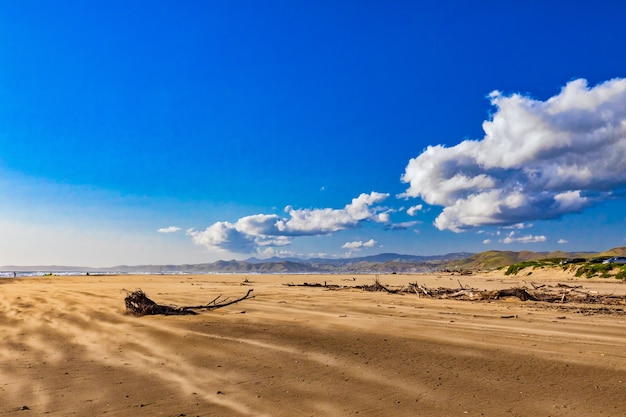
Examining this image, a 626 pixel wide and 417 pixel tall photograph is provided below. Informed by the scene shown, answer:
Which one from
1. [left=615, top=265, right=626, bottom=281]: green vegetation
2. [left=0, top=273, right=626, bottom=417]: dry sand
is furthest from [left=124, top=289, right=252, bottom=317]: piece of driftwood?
[left=615, top=265, right=626, bottom=281]: green vegetation

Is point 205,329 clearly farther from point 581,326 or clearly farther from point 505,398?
point 581,326

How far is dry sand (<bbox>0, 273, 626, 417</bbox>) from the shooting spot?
5.08 meters

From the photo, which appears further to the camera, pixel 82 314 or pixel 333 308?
pixel 333 308

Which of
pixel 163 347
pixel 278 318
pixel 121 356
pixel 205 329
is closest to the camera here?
pixel 121 356

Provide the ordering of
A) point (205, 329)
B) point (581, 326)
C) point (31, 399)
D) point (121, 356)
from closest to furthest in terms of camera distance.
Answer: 1. point (31, 399)
2. point (121, 356)
3. point (205, 329)
4. point (581, 326)

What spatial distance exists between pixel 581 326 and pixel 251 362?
8.39 meters

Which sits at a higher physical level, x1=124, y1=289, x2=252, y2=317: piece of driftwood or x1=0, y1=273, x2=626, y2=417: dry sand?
x1=124, y1=289, x2=252, y2=317: piece of driftwood

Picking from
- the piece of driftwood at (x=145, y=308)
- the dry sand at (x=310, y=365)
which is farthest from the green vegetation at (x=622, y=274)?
the piece of driftwood at (x=145, y=308)

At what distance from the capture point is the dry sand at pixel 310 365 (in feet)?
16.7

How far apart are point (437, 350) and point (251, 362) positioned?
325 cm

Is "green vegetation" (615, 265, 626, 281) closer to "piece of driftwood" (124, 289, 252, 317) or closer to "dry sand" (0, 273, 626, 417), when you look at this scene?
"dry sand" (0, 273, 626, 417)

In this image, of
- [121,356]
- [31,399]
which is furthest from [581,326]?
[31,399]

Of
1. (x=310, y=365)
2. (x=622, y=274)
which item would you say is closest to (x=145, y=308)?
(x=310, y=365)

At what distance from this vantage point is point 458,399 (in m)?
5.29
